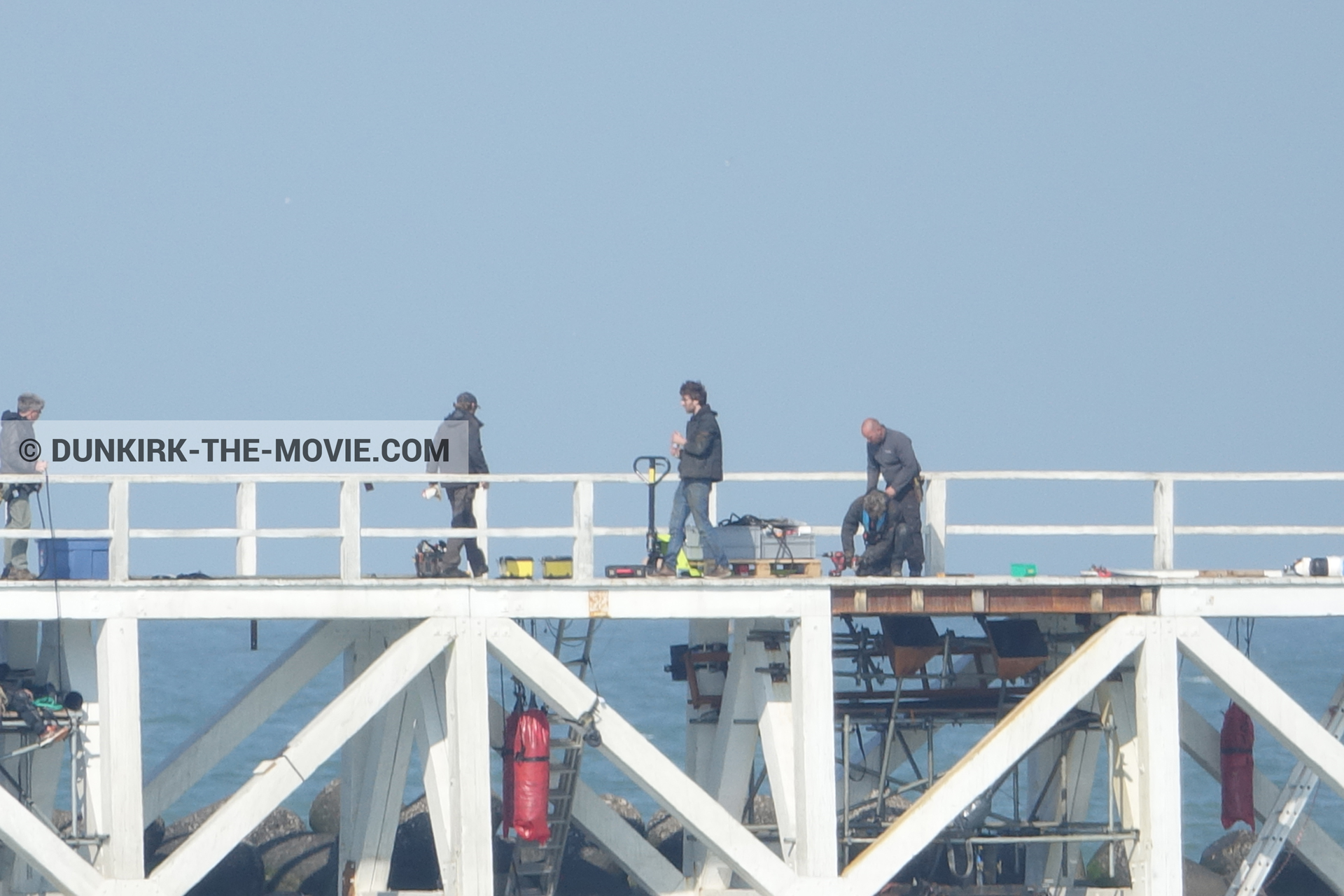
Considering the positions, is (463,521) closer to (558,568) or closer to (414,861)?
(558,568)

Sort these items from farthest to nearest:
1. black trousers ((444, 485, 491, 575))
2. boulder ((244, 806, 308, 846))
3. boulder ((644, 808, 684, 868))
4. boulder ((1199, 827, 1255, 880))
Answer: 1. boulder ((244, 806, 308, 846))
2. boulder ((1199, 827, 1255, 880))
3. boulder ((644, 808, 684, 868))
4. black trousers ((444, 485, 491, 575))

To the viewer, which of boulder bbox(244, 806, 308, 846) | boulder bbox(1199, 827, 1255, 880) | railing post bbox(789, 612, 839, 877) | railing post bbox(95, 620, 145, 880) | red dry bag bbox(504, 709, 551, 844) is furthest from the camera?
boulder bbox(244, 806, 308, 846)

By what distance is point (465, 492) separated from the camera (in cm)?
1788

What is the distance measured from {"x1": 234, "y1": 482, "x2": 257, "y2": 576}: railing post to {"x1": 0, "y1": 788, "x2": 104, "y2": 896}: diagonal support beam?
278cm

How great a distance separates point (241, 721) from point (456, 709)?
2.42 m

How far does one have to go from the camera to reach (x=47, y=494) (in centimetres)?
1725

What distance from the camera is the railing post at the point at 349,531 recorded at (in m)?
16.9

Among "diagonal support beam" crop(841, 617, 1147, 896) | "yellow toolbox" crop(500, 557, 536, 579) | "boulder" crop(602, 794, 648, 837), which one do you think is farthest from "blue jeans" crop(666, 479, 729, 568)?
Answer: "boulder" crop(602, 794, 648, 837)

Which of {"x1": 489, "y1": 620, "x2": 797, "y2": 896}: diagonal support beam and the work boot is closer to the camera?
{"x1": 489, "y1": 620, "x2": 797, "y2": 896}: diagonal support beam

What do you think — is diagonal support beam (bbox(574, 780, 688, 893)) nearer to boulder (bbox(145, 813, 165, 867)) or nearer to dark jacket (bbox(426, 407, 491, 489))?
dark jacket (bbox(426, 407, 491, 489))

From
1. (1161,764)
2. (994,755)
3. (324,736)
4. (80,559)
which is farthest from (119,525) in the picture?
(1161,764)

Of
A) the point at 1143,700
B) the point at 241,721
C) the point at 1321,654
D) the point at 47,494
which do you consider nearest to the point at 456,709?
the point at 241,721

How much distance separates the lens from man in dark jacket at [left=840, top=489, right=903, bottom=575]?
58.2 ft

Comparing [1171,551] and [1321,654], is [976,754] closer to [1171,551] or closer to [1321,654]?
[1171,551]
